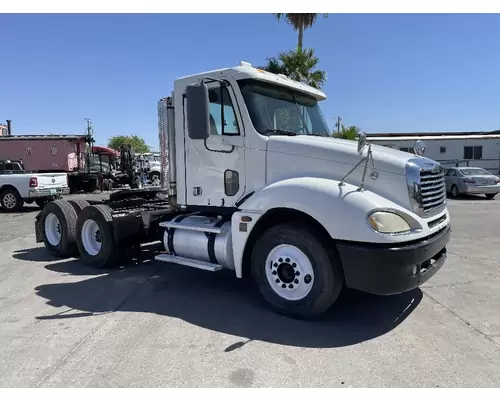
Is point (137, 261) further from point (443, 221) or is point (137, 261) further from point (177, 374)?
point (443, 221)

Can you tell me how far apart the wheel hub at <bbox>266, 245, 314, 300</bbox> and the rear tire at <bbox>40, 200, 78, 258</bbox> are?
14.4ft

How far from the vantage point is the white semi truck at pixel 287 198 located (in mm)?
3971

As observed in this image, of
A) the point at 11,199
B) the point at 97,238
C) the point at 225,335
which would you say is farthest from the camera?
the point at 11,199

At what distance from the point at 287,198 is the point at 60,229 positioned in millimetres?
5042

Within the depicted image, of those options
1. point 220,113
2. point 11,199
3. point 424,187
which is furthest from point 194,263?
point 11,199

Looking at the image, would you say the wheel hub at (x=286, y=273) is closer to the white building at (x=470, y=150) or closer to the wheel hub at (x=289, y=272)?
the wheel hub at (x=289, y=272)

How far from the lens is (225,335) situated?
401cm

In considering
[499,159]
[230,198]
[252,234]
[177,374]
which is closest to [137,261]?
[230,198]

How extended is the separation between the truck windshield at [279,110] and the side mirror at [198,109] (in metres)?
0.57

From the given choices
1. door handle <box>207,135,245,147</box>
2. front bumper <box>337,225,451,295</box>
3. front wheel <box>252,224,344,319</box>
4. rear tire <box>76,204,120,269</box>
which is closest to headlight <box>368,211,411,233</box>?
front bumper <box>337,225,451,295</box>

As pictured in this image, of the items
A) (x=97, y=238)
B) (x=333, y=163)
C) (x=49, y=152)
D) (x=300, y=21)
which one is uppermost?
(x=300, y=21)

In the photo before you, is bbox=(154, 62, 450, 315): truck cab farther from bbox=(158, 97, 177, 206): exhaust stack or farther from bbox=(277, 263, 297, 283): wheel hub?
bbox=(158, 97, 177, 206): exhaust stack

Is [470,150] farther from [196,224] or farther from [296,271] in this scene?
[296,271]
